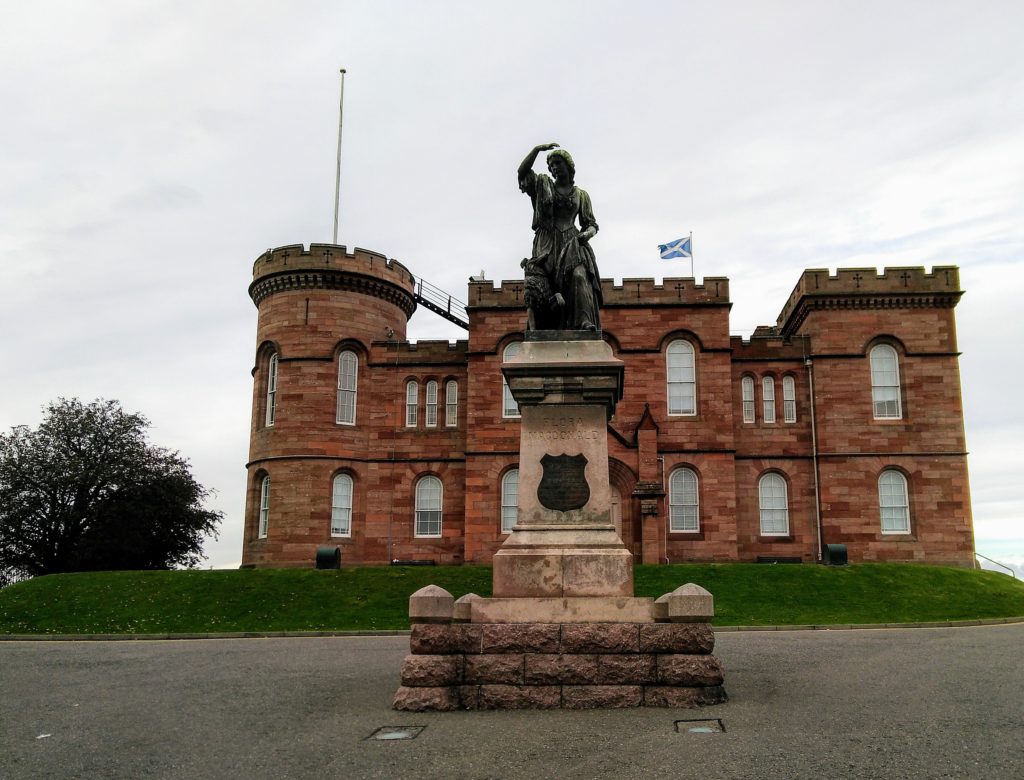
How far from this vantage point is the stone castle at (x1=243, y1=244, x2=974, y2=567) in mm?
33562

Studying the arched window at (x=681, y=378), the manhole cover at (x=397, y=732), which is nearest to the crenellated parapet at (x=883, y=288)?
the arched window at (x=681, y=378)

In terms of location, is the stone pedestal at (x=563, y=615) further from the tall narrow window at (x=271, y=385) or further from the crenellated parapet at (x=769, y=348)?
the tall narrow window at (x=271, y=385)

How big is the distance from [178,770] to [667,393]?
1103 inches

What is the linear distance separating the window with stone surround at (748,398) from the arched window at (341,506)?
50.2 feet

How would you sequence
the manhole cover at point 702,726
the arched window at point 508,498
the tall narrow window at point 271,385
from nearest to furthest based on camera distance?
1. the manhole cover at point 702,726
2. the arched window at point 508,498
3. the tall narrow window at point 271,385

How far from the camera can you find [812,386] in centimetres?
3488

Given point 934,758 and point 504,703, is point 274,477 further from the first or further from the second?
point 934,758

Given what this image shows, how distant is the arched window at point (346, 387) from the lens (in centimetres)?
3597

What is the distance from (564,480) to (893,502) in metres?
26.5

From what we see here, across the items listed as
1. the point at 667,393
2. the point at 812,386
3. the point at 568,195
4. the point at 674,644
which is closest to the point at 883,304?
the point at 812,386

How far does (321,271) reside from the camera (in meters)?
35.6

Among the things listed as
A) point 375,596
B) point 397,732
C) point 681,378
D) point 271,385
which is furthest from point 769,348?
point 397,732

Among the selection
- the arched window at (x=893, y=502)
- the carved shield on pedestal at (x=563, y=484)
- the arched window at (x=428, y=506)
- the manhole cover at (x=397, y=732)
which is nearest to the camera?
the manhole cover at (x=397, y=732)

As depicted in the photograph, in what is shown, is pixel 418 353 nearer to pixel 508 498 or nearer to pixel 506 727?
pixel 508 498
